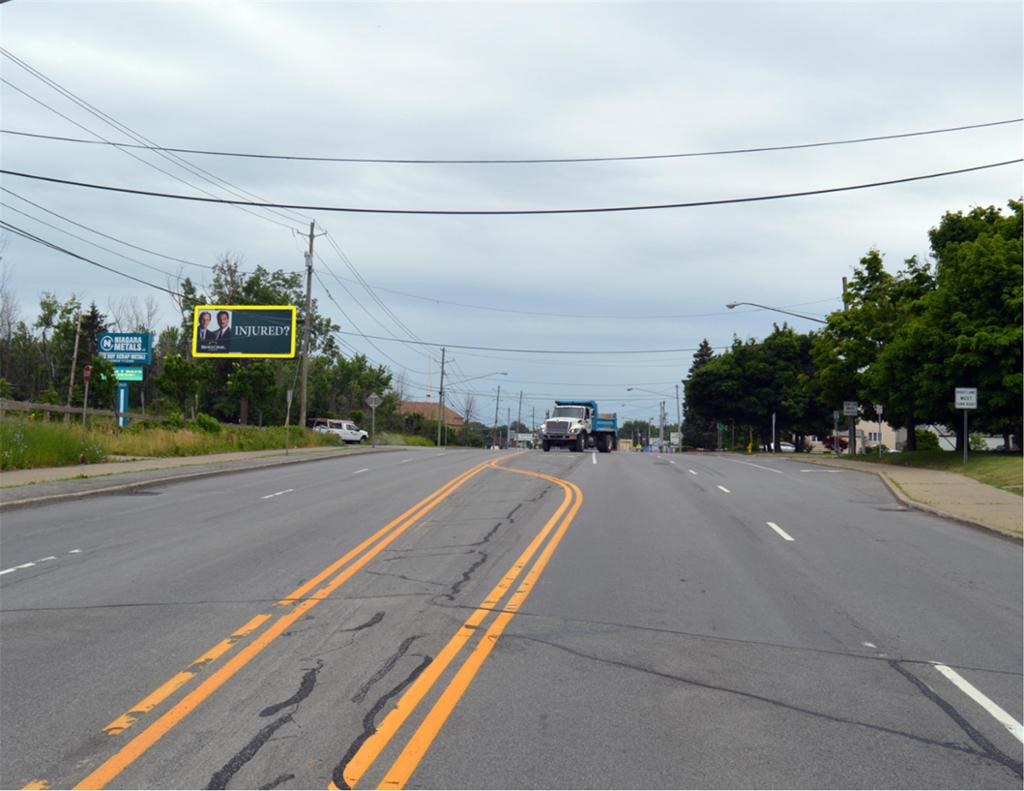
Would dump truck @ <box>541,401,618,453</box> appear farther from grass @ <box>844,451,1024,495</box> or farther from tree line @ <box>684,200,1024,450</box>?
grass @ <box>844,451,1024,495</box>

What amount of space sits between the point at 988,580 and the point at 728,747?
306 inches

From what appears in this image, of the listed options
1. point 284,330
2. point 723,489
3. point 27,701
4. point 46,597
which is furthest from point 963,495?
point 284,330

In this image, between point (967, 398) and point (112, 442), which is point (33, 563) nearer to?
point (112, 442)

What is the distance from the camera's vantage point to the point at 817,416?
7931cm

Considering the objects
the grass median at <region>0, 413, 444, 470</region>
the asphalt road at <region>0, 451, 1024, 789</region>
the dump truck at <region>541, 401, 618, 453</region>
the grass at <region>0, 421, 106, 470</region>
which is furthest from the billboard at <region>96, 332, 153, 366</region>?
the asphalt road at <region>0, 451, 1024, 789</region>

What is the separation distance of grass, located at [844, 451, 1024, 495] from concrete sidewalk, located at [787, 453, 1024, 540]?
0.40 m

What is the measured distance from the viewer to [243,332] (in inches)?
2276

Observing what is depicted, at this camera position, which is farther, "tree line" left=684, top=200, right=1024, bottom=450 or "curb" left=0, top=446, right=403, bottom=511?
"tree line" left=684, top=200, right=1024, bottom=450

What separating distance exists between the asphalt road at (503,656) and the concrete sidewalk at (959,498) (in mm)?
2123

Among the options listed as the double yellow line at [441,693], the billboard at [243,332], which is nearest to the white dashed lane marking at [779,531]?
the double yellow line at [441,693]

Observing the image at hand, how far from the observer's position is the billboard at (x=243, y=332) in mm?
56969

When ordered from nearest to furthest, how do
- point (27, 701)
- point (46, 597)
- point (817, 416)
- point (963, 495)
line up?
1. point (27, 701)
2. point (46, 597)
3. point (963, 495)
4. point (817, 416)

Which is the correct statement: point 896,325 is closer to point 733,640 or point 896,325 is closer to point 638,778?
point 733,640

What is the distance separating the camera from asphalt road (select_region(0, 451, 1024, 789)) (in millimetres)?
5617
